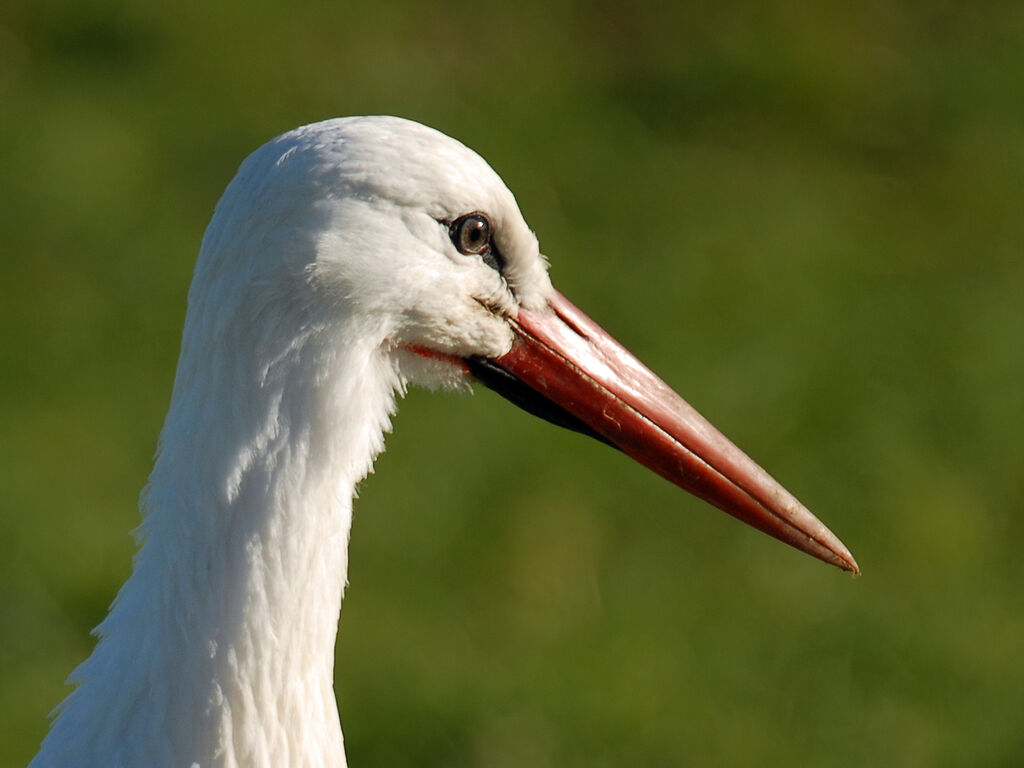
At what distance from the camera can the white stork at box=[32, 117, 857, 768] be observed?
6.86 ft

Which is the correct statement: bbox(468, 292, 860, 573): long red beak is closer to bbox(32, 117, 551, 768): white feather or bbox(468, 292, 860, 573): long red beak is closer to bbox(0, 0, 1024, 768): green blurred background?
bbox(32, 117, 551, 768): white feather

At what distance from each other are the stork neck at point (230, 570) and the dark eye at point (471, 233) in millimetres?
223

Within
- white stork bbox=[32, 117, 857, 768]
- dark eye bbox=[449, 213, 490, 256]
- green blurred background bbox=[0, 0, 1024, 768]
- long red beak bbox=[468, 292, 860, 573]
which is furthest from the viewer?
green blurred background bbox=[0, 0, 1024, 768]

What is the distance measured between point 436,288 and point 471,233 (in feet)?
0.33

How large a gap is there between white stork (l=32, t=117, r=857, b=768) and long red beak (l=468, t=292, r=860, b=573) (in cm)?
23

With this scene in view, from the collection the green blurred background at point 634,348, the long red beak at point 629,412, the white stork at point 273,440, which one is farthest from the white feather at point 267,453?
the green blurred background at point 634,348

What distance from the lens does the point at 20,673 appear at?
447cm

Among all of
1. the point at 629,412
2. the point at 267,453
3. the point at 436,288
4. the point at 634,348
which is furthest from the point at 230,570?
the point at 634,348

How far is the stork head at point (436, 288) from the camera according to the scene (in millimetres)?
2096

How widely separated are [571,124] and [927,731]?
11.1 ft

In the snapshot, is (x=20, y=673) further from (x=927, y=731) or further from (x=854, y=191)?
(x=854, y=191)

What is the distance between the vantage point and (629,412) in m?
2.52

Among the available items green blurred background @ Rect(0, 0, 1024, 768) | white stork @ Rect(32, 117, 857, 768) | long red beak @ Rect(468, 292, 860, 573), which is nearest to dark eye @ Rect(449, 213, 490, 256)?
white stork @ Rect(32, 117, 857, 768)

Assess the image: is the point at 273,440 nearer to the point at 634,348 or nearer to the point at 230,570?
the point at 230,570
